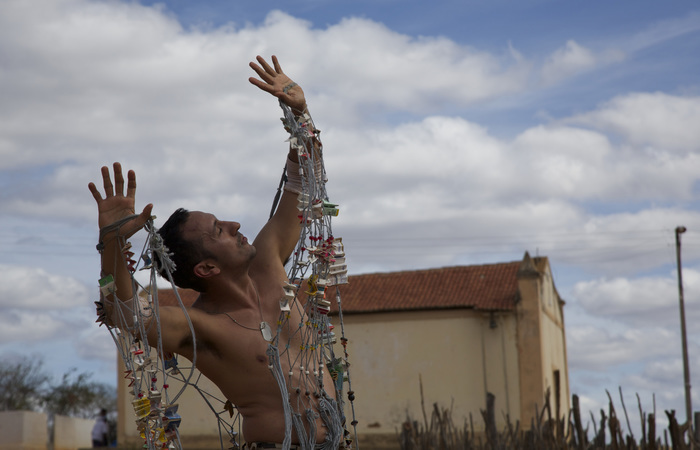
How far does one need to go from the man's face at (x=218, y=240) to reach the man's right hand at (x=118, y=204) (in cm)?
31

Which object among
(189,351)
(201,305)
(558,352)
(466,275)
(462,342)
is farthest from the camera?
→ (558,352)

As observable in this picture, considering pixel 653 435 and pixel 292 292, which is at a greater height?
pixel 292 292

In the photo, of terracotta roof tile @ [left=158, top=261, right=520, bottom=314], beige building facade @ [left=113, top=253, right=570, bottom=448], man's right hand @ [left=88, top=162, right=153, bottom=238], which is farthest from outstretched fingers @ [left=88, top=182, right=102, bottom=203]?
terracotta roof tile @ [left=158, top=261, right=520, bottom=314]

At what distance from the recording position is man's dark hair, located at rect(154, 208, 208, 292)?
3.07 m

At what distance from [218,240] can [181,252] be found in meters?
0.14

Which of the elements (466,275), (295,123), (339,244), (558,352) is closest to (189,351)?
(339,244)

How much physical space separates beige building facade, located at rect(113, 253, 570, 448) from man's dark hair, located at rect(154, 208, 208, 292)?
1583cm

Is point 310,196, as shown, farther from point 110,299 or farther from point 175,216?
point 110,299

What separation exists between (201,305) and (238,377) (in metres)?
0.34

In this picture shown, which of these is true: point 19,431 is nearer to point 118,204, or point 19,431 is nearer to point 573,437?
point 573,437

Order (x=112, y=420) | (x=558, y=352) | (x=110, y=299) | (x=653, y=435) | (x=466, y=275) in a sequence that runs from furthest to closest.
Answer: (x=112, y=420) < (x=558, y=352) < (x=466, y=275) < (x=653, y=435) < (x=110, y=299)

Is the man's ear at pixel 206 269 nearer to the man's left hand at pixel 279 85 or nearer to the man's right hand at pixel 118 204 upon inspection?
the man's right hand at pixel 118 204

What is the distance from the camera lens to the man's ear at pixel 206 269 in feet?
10.0

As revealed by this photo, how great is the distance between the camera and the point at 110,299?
2.82 metres
